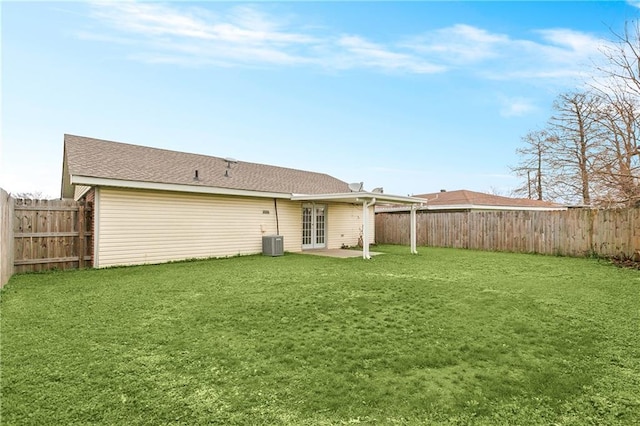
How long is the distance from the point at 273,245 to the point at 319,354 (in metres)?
8.72

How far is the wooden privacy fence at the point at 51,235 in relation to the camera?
8.00m

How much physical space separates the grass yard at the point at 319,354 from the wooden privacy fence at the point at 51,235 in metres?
1.96

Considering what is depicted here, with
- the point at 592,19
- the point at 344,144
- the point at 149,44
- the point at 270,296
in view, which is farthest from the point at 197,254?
the point at 592,19

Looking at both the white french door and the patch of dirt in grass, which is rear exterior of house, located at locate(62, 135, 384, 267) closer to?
the white french door

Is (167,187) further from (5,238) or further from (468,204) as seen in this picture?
(468,204)

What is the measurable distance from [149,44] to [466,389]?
12196 millimetres

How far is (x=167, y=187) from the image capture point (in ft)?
32.4

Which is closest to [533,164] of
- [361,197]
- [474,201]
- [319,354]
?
[474,201]

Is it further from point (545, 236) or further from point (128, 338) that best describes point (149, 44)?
point (545, 236)

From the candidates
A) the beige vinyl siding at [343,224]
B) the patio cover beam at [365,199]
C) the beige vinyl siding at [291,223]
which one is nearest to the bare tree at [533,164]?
the beige vinyl siding at [343,224]

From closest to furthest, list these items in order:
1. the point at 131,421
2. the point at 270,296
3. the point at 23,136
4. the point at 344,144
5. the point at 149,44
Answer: the point at 131,421 < the point at 270,296 < the point at 149,44 < the point at 23,136 < the point at 344,144

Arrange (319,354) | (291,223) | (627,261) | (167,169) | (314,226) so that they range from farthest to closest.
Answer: (314,226) < (291,223) < (167,169) < (627,261) < (319,354)

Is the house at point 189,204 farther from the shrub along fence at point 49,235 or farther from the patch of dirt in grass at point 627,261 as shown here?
the patch of dirt in grass at point 627,261

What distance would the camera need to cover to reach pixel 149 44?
10688mm
